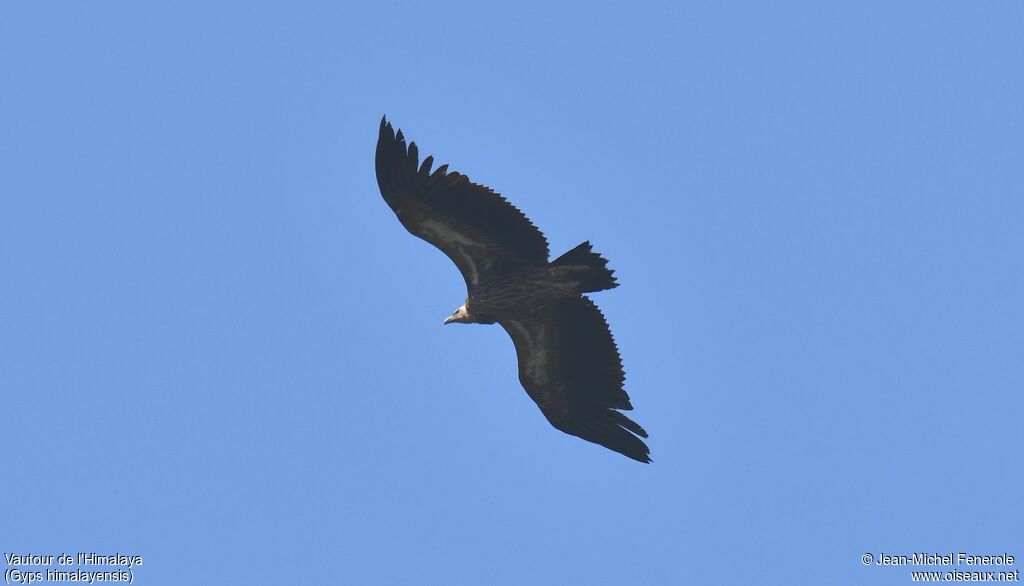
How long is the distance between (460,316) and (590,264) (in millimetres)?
3074

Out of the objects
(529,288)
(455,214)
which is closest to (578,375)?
(529,288)

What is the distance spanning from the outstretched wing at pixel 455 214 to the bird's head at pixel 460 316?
848mm

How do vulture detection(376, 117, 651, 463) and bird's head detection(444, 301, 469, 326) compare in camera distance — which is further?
bird's head detection(444, 301, 469, 326)

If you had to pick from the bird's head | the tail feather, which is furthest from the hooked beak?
the tail feather

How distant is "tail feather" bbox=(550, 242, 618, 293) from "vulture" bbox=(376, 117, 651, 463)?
0.06 feet

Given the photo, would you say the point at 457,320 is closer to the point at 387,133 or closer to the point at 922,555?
the point at 387,133

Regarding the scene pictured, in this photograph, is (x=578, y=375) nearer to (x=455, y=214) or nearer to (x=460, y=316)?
(x=460, y=316)

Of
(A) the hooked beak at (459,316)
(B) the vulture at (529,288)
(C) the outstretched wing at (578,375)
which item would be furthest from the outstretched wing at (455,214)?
(C) the outstretched wing at (578,375)

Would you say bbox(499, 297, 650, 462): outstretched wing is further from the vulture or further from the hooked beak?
the hooked beak

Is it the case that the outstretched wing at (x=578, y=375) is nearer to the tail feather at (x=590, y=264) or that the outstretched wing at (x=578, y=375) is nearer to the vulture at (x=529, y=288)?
the vulture at (x=529, y=288)

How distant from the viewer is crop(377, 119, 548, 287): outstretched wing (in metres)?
23.1

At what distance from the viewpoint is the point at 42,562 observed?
24906 millimetres

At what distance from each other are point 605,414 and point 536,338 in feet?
6.45

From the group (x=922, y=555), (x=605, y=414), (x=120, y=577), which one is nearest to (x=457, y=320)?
(x=605, y=414)
